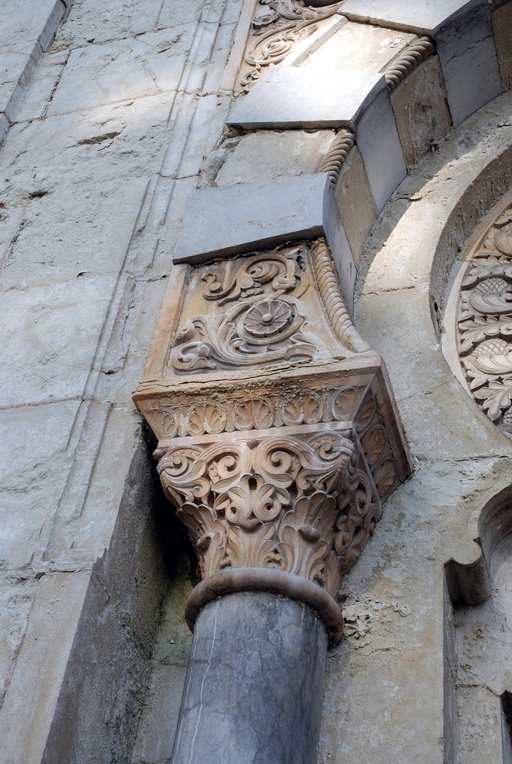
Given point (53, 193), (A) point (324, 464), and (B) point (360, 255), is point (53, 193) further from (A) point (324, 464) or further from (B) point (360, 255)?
(A) point (324, 464)

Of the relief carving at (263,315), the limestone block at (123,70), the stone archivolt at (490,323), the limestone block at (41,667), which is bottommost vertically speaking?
the stone archivolt at (490,323)

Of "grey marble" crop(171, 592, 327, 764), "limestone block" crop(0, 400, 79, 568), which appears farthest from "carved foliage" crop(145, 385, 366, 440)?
"grey marble" crop(171, 592, 327, 764)

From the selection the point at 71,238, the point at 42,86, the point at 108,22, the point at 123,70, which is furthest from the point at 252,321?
the point at 108,22

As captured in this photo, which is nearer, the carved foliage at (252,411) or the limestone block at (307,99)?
the carved foliage at (252,411)

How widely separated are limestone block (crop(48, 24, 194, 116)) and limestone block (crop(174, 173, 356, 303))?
1110mm

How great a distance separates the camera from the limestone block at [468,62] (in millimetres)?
4066

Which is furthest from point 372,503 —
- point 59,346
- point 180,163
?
point 180,163

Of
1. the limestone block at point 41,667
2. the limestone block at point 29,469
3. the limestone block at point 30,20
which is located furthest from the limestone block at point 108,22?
the limestone block at point 41,667

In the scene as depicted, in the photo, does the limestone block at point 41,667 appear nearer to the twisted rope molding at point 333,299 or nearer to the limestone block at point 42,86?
the twisted rope molding at point 333,299

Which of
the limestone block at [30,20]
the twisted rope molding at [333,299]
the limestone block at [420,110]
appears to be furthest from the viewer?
the limestone block at [30,20]

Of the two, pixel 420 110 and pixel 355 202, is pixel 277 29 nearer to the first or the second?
pixel 420 110

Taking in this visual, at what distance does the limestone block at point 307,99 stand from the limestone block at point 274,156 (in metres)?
0.06

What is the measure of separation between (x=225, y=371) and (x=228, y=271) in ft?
1.71

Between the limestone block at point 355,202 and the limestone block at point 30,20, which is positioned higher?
the limestone block at point 30,20
